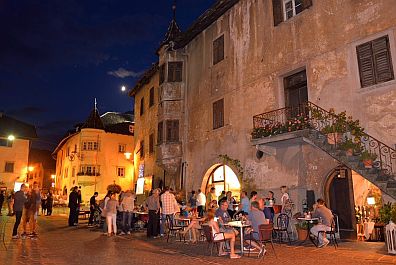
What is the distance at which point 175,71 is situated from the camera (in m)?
23.2

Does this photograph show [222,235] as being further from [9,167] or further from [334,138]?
[9,167]

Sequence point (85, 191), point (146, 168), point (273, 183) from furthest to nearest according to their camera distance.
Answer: point (85, 191)
point (146, 168)
point (273, 183)

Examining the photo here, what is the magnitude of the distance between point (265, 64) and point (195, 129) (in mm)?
6690

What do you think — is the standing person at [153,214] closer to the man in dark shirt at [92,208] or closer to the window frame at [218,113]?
the man in dark shirt at [92,208]

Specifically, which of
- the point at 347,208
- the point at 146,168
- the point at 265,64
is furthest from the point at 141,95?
the point at 347,208

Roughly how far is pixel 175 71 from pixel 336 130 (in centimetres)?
1314

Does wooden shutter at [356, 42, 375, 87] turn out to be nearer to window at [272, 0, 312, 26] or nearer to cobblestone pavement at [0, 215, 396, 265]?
window at [272, 0, 312, 26]

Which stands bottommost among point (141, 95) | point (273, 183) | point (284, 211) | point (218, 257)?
point (218, 257)

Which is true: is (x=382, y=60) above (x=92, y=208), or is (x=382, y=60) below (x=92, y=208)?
above

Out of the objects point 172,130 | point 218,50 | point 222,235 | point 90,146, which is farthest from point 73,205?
point 90,146

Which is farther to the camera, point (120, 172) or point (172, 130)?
point (120, 172)

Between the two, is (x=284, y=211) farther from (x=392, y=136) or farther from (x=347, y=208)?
(x=392, y=136)

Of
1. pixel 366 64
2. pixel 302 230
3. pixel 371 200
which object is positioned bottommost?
pixel 302 230

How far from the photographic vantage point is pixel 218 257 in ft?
31.4
